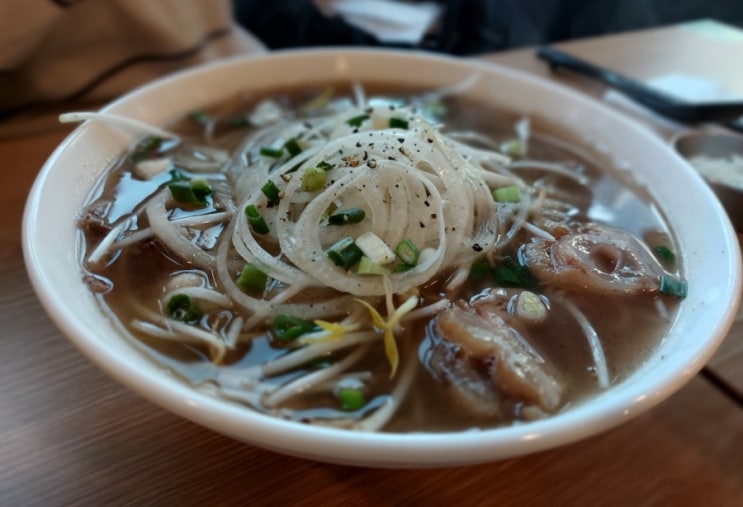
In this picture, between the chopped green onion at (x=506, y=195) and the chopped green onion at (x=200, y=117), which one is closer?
the chopped green onion at (x=506, y=195)

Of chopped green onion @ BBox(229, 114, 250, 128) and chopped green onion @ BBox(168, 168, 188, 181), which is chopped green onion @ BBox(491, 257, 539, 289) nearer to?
chopped green onion @ BBox(168, 168, 188, 181)

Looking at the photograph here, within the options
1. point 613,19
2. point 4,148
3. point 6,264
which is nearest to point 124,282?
point 6,264

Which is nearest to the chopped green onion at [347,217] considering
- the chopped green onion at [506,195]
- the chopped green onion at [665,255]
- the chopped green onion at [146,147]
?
the chopped green onion at [506,195]

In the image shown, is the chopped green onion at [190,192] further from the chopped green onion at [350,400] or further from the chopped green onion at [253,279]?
the chopped green onion at [350,400]

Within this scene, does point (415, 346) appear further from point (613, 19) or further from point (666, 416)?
point (613, 19)

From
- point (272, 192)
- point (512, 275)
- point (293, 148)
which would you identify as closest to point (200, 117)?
point (293, 148)

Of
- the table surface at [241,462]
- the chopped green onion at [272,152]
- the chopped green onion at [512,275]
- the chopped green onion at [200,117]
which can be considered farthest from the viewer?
the chopped green onion at [200,117]

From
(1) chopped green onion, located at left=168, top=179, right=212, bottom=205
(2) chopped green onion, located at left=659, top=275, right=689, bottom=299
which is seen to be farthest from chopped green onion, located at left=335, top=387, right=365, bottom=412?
(2) chopped green onion, located at left=659, top=275, right=689, bottom=299
